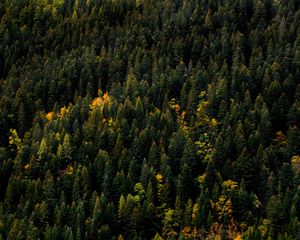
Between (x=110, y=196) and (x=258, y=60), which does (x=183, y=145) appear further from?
(x=258, y=60)

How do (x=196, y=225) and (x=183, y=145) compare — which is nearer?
(x=196, y=225)

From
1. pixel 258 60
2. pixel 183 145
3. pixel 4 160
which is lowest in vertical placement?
pixel 4 160

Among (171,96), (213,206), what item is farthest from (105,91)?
(213,206)

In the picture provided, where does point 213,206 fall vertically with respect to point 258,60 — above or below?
below

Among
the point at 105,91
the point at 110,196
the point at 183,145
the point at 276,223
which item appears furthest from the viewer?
the point at 105,91

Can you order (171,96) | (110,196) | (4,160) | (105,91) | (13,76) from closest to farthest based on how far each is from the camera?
(110,196) < (4,160) < (171,96) < (105,91) < (13,76)

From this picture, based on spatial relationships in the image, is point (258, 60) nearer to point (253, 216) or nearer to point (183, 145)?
point (183, 145)
